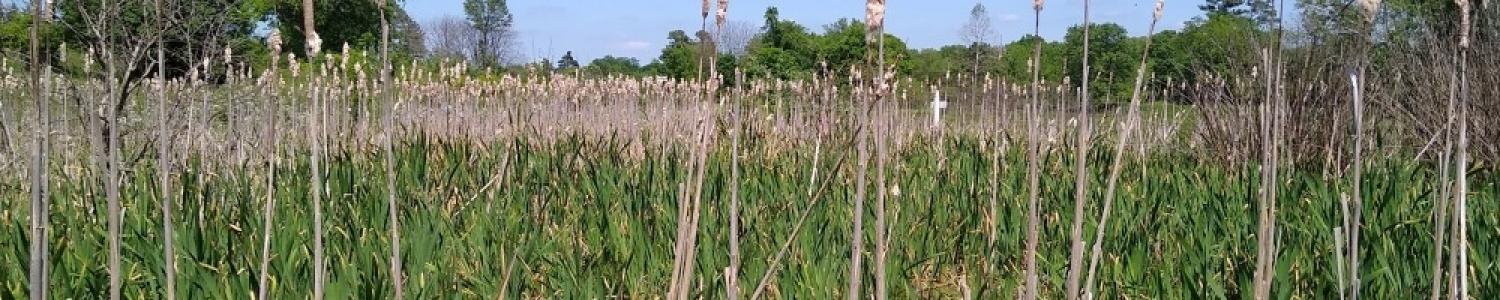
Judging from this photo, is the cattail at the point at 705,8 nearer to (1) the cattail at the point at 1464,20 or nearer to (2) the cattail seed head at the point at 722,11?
Answer: (2) the cattail seed head at the point at 722,11

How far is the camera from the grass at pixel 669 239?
1.94 m

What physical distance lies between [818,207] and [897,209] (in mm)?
222

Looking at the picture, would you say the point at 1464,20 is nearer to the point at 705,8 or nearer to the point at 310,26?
the point at 705,8

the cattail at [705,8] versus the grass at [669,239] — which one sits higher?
the cattail at [705,8]

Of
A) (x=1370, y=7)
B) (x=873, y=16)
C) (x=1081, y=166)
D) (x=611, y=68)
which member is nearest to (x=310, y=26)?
(x=873, y=16)

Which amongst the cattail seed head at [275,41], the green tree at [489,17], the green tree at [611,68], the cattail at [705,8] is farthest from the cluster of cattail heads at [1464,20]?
the green tree at [489,17]

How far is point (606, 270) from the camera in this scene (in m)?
2.18

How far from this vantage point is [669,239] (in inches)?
94.0

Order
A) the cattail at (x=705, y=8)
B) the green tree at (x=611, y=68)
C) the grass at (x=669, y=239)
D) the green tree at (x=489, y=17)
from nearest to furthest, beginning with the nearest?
the cattail at (x=705, y=8)
the grass at (x=669, y=239)
the green tree at (x=611, y=68)
the green tree at (x=489, y=17)

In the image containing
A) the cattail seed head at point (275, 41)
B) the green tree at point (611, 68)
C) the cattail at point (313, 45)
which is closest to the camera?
the cattail at point (313, 45)

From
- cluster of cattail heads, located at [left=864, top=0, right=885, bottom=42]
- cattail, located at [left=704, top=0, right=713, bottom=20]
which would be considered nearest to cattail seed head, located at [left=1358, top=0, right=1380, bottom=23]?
cluster of cattail heads, located at [left=864, top=0, right=885, bottom=42]

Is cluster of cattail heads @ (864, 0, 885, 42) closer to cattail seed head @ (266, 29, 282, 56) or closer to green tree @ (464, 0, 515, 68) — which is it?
cattail seed head @ (266, 29, 282, 56)

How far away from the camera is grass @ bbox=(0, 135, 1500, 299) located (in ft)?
6.37

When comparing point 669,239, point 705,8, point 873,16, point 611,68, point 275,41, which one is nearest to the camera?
point 873,16
